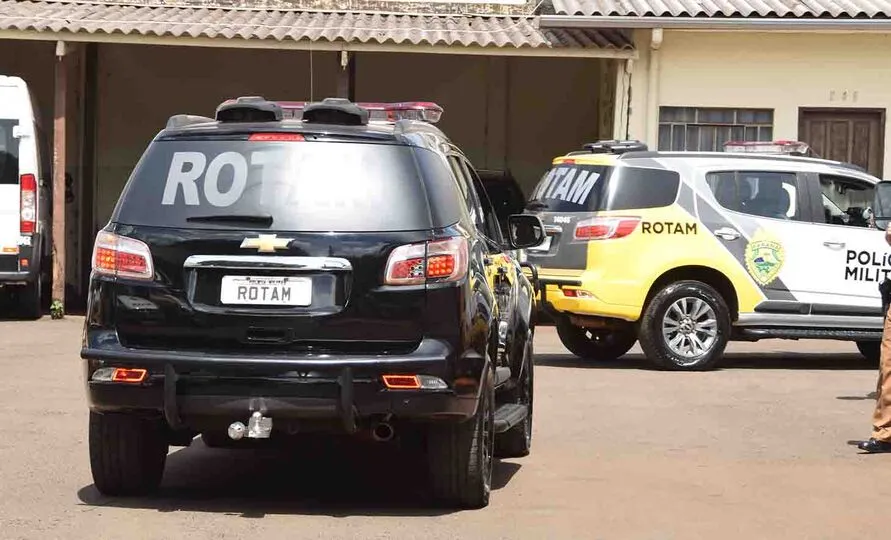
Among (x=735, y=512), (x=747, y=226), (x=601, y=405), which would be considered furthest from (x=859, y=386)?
(x=735, y=512)

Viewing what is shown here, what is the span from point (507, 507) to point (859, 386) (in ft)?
21.9

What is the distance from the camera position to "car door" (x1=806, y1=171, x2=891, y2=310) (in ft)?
48.1

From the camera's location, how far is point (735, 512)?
24.7 feet

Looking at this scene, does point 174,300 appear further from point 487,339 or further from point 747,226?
point 747,226

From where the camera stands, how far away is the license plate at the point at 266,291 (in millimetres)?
6945

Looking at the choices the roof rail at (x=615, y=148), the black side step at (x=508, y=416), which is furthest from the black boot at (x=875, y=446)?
the roof rail at (x=615, y=148)

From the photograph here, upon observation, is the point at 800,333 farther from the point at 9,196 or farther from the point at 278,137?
the point at 9,196

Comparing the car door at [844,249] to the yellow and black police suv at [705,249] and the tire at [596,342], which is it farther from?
the tire at [596,342]

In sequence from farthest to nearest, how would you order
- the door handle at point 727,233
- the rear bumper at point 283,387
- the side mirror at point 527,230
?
the door handle at point 727,233, the side mirror at point 527,230, the rear bumper at point 283,387

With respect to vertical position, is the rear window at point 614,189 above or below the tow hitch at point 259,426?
above

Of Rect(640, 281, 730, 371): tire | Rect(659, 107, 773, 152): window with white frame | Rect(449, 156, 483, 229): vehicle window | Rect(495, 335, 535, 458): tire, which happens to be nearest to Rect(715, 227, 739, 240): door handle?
Rect(640, 281, 730, 371): tire

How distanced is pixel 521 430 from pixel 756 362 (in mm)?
7115

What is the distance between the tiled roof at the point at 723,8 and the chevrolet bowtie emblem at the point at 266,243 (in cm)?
1292

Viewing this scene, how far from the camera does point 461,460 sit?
7254 millimetres
